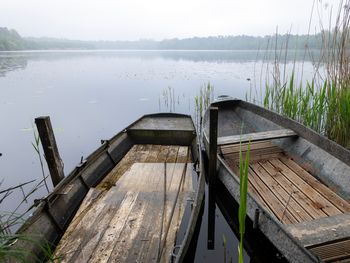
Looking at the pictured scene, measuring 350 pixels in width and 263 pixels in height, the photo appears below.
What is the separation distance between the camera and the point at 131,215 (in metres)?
3.29

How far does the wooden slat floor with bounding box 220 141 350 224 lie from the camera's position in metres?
3.00

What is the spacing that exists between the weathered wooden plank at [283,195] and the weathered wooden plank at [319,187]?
1.32 feet

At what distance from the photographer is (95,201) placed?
3617mm

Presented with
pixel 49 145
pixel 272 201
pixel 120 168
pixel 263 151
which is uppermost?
pixel 49 145

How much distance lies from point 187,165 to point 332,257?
2.84 metres

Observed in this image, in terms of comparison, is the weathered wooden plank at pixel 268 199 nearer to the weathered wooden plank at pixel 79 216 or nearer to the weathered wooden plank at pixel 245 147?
the weathered wooden plank at pixel 245 147

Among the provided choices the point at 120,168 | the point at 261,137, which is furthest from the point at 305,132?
the point at 120,168

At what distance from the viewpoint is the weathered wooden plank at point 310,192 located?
3.00 m

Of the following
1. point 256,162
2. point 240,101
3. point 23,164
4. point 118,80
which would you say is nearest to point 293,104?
point 240,101

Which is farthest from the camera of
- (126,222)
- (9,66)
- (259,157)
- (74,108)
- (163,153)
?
(9,66)

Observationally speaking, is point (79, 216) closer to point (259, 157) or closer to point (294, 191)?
point (294, 191)

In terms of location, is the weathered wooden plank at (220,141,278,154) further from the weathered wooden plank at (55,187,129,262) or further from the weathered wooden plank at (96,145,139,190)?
the weathered wooden plank at (55,187,129,262)

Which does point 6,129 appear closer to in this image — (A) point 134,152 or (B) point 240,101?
(A) point 134,152

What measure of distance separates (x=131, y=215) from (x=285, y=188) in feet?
7.47
